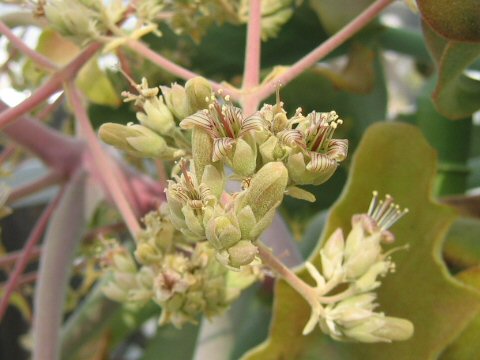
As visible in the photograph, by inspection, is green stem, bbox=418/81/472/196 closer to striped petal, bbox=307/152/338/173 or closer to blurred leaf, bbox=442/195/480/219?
blurred leaf, bbox=442/195/480/219

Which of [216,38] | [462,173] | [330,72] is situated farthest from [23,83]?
[462,173]

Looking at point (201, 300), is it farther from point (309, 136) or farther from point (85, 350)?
point (85, 350)

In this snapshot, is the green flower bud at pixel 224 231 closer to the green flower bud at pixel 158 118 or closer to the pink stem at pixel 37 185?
the green flower bud at pixel 158 118

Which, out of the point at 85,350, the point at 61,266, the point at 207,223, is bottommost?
the point at 85,350

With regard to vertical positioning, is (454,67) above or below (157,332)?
above

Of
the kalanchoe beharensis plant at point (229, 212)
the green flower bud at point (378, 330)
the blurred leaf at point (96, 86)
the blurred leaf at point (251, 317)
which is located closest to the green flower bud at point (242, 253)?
the kalanchoe beharensis plant at point (229, 212)

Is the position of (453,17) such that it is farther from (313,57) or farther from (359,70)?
(359,70)

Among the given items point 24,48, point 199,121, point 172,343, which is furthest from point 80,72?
point 199,121
